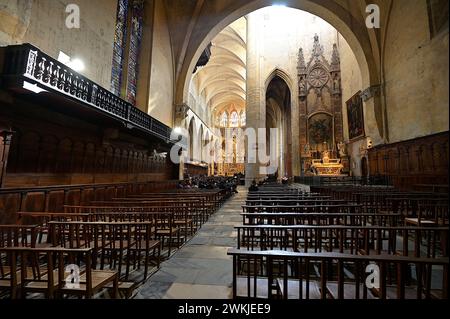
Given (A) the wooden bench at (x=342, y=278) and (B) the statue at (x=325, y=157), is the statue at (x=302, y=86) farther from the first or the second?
(A) the wooden bench at (x=342, y=278)

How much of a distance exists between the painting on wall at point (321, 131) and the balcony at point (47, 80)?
1606 centimetres

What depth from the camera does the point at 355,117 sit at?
15.6 meters

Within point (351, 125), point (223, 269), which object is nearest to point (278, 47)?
point (351, 125)

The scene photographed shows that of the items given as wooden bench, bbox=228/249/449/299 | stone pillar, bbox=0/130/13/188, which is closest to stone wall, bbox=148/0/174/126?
stone pillar, bbox=0/130/13/188

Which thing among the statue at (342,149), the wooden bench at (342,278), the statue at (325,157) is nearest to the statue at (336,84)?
the statue at (342,149)

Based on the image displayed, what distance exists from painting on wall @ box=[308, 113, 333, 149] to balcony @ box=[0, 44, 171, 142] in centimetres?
1606

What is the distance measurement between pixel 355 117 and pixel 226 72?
60.1 feet

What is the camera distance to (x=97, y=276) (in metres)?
2.03

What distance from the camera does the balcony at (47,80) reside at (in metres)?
3.84

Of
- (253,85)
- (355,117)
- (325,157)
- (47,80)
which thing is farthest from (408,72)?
(47,80)

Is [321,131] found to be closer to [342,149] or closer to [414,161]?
[342,149]

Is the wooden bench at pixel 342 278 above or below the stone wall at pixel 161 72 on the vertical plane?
below
